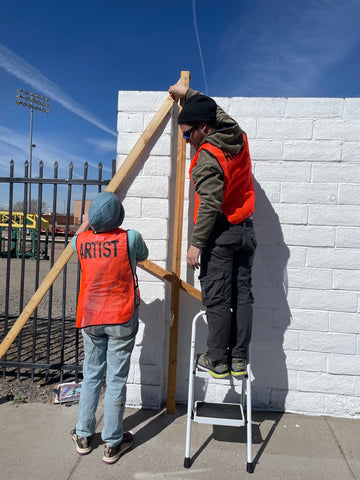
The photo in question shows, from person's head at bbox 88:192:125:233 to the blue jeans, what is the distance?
660mm

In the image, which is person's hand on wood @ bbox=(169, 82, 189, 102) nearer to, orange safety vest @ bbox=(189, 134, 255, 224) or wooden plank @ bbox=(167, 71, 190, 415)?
wooden plank @ bbox=(167, 71, 190, 415)

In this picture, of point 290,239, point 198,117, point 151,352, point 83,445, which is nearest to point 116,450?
point 83,445

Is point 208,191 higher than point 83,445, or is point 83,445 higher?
point 208,191

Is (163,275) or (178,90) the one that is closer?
(178,90)

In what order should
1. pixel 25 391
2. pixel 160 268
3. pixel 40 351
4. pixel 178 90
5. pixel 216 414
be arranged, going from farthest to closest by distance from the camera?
1. pixel 40 351
2. pixel 25 391
3. pixel 160 268
4. pixel 178 90
5. pixel 216 414

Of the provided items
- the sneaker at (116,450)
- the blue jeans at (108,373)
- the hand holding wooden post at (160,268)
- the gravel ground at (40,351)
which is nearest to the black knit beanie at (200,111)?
the hand holding wooden post at (160,268)

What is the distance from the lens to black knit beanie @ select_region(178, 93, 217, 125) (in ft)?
8.21

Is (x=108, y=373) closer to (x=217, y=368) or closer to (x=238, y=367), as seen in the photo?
(x=217, y=368)

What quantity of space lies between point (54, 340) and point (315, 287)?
354 centimetres

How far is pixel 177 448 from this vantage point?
2652 mm

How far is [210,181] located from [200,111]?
1.71 feet

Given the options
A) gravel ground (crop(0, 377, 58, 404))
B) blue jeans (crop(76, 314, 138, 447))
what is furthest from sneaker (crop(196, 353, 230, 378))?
gravel ground (crop(0, 377, 58, 404))

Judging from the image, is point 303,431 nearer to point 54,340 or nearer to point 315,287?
point 315,287

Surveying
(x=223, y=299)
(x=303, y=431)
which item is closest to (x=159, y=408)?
(x=303, y=431)
